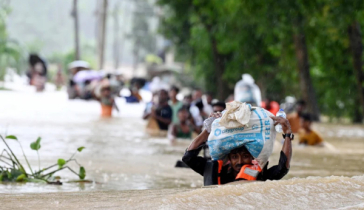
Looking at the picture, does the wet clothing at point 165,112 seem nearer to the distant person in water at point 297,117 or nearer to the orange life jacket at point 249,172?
the distant person in water at point 297,117

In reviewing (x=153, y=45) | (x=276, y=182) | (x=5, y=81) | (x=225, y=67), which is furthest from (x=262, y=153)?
(x=153, y=45)

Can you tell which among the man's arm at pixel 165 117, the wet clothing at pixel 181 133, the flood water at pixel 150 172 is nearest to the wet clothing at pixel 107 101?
the flood water at pixel 150 172

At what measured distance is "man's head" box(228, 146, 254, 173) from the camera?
626 cm

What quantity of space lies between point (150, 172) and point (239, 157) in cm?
434

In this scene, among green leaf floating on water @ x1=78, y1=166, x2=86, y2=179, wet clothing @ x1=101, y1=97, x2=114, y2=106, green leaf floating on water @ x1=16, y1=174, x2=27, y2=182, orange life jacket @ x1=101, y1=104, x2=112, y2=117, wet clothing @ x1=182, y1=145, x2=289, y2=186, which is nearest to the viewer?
wet clothing @ x1=182, y1=145, x2=289, y2=186

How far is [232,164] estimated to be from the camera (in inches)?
250

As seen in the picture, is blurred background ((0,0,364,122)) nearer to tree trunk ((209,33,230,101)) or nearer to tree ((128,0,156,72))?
tree trunk ((209,33,230,101))

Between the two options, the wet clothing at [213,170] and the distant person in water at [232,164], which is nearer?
the distant person in water at [232,164]

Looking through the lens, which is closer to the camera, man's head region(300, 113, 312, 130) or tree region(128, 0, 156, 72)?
man's head region(300, 113, 312, 130)

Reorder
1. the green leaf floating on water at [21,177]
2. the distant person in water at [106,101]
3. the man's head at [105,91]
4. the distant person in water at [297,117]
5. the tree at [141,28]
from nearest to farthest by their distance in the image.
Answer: the green leaf floating on water at [21,177]
the distant person in water at [297,117]
the man's head at [105,91]
the distant person in water at [106,101]
the tree at [141,28]

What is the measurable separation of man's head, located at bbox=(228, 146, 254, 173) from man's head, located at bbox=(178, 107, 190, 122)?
28.8 feet

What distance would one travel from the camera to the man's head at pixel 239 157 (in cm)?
626

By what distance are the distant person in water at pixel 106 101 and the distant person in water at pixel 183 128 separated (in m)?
8.28

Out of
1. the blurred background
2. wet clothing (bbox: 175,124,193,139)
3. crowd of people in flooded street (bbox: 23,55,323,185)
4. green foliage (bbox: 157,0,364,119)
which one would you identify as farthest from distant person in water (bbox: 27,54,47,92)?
wet clothing (bbox: 175,124,193,139)
